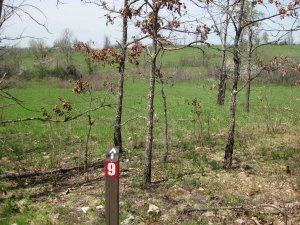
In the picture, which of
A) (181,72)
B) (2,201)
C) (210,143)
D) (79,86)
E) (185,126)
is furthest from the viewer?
(181,72)

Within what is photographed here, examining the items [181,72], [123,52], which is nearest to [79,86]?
[123,52]

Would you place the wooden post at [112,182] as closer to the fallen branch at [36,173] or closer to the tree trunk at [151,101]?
the tree trunk at [151,101]

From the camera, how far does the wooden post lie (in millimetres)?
4906

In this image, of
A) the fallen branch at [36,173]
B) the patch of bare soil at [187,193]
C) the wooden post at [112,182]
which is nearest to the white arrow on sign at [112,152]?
the wooden post at [112,182]

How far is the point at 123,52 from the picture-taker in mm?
11180

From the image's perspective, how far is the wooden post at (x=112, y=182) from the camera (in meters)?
4.91

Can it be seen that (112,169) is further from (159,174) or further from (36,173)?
(36,173)

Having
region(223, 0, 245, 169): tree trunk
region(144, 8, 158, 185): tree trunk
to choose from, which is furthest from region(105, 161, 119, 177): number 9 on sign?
region(223, 0, 245, 169): tree trunk

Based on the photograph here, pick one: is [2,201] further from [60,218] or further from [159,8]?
[159,8]

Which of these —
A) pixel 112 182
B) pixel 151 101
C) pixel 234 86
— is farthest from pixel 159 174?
pixel 112 182

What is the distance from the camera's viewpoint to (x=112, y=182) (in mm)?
4926

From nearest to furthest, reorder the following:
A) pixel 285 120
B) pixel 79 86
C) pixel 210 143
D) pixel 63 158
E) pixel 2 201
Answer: pixel 2 201 < pixel 79 86 < pixel 63 158 < pixel 210 143 < pixel 285 120

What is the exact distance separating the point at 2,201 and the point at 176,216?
12.6ft

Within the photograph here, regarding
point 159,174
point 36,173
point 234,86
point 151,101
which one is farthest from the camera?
point 36,173
